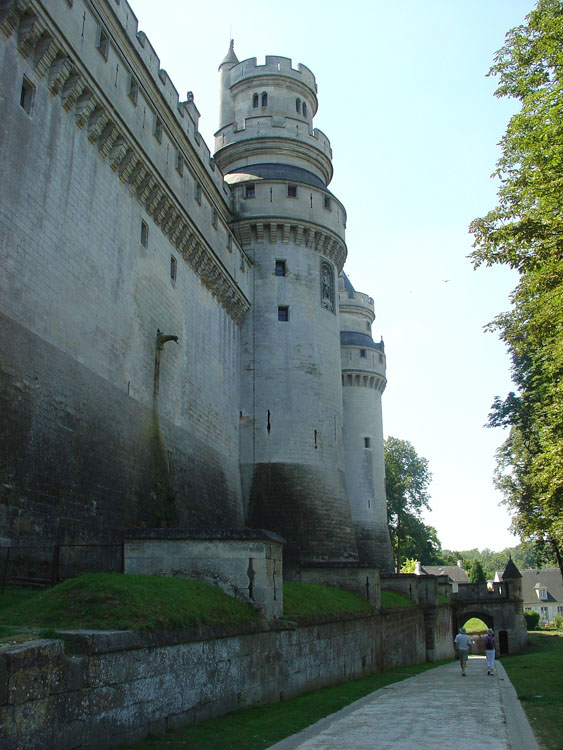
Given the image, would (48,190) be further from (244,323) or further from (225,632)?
(244,323)

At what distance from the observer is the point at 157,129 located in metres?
19.9

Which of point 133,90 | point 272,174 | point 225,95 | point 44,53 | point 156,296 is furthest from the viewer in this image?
point 225,95

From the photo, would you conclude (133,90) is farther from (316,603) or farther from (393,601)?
(393,601)

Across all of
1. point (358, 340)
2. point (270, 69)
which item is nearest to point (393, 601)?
point (358, 340)

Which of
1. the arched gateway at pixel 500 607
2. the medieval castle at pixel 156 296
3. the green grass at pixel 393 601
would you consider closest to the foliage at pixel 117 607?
the medieval castle at pixel 156 296

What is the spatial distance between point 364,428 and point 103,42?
2839cm

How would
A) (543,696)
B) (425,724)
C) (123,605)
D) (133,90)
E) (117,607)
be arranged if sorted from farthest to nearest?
(133,90)
(543,696)
(425,724)
(123,605)
(117,607)

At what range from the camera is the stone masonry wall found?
6.00 m

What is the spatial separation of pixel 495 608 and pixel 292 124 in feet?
113

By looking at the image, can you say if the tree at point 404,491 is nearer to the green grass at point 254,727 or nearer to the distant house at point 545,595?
the distant house at point 545,595

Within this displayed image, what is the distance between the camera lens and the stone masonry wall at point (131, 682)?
6.00 m

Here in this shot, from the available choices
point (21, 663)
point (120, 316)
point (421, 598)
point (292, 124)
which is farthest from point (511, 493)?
point (21, 663)

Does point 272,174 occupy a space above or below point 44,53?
above

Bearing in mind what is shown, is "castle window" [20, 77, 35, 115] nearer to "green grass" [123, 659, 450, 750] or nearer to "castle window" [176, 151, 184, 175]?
"castle window" [176, 151, 184, 175]
